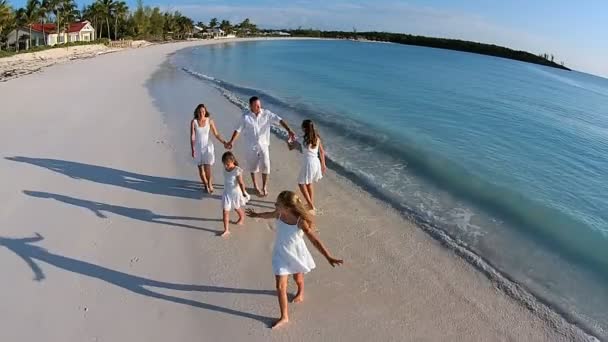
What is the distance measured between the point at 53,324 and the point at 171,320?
1262 mm

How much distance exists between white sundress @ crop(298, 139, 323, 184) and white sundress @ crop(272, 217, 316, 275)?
2.95m

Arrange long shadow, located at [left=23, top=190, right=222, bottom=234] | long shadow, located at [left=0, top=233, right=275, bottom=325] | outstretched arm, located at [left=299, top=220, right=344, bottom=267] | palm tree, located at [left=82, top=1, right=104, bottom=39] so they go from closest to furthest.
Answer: outstretched arm, located at [left=299, top=220, right=344, bottom=267], long shadow, located at [left=0, top=233, right=275, bottom=325], long shadow, located at [left=23, top=190, right=222, bottom=234], palm tree, located at [left=82, top=1, right=104, bottom=39]

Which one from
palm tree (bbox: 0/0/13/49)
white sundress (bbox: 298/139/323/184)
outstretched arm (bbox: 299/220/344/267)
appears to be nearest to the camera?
outstretched arm (bbox: 299/220/344/267)

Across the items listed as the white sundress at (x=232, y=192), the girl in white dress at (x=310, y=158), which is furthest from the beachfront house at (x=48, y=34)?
the white sundress at (x=232, y=192)

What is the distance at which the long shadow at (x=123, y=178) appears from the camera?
8.70 meters

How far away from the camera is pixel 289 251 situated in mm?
4723

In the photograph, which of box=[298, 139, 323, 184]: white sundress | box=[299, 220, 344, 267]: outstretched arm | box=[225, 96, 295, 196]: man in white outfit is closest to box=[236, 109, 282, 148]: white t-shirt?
box=[225, 96, 295, 196]: man in white outfit

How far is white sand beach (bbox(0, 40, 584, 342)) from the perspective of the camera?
500cm

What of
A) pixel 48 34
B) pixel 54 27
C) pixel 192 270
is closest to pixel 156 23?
pixel 54 27

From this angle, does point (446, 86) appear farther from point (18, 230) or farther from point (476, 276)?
point (18, 230)

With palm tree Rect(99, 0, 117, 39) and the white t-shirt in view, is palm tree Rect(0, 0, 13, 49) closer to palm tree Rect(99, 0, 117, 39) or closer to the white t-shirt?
palm tree Rect(99, 0, 117, 39)

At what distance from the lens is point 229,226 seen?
7.26 meters

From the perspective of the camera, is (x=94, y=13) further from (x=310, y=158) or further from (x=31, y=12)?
(x=310, y=158)

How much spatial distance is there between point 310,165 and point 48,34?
64640 mm
